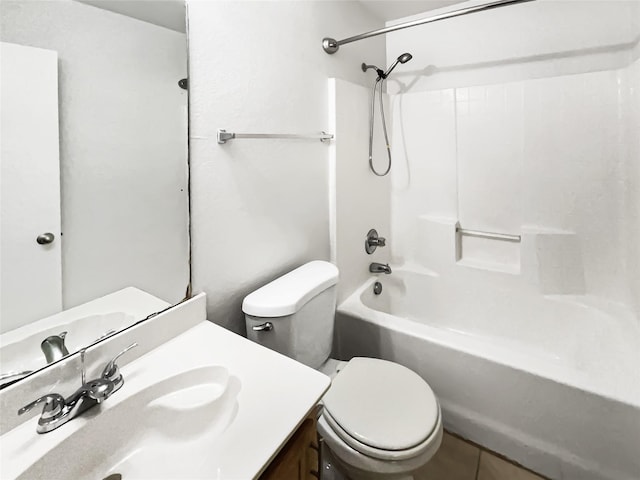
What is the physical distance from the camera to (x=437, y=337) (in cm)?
152

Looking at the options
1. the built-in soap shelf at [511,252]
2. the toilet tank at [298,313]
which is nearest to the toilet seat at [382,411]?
the toilet tank at [298,313]

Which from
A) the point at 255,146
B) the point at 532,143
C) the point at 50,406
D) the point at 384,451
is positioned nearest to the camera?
the point at 50,406

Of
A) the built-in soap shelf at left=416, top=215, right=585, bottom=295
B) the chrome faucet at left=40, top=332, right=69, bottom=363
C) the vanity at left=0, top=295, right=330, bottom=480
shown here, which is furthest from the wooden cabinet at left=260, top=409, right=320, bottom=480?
the built-in soap shelf at left=416, top=215, right=585, bottom=295

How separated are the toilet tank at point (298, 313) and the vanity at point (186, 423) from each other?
8.0 inches

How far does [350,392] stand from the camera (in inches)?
47.8

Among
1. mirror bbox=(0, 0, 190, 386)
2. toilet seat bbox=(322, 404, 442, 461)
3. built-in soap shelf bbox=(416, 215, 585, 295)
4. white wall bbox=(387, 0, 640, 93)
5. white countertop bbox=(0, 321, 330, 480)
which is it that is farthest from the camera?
built-in soap shelf bbox=(416, 215, 585, 295)

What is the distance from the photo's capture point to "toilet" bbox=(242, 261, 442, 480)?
1022 mm

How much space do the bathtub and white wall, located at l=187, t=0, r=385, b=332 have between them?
2.06 feet

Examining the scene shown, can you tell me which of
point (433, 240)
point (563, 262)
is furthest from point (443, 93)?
point (563, 262)

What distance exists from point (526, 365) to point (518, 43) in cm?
187

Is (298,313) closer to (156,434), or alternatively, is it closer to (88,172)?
(156,434)

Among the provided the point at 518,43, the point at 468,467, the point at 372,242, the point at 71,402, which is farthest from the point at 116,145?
the point at 518,43

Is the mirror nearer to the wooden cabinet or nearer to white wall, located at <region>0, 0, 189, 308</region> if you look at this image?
white wall, located at <region>0, 0, 189, 308</region>

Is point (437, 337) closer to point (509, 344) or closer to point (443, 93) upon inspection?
point (509, 344)
